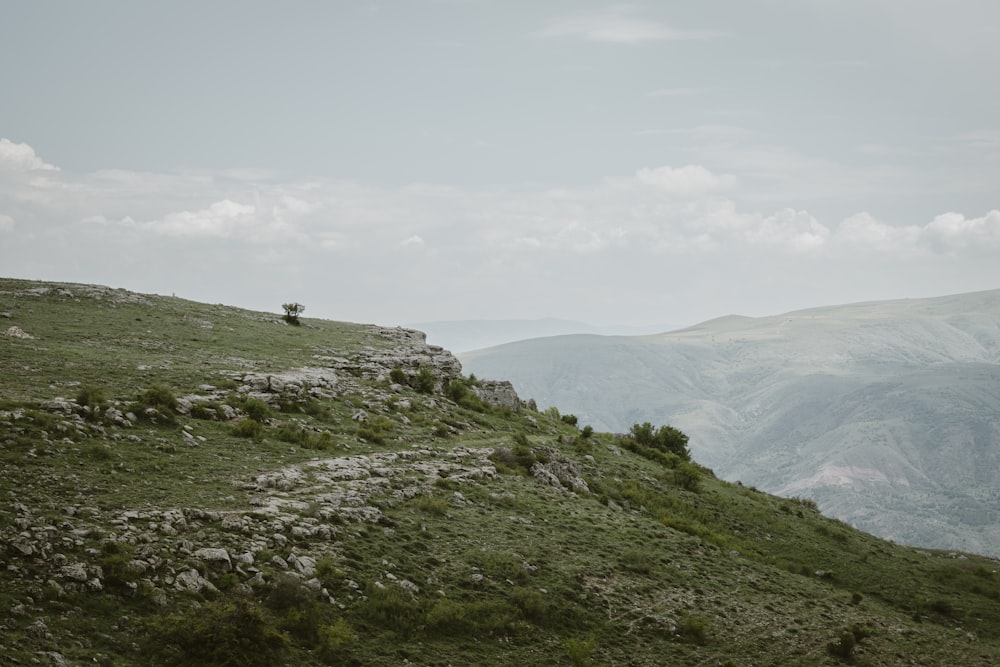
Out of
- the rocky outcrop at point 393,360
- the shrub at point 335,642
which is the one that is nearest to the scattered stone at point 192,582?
the shrub at point 335,642

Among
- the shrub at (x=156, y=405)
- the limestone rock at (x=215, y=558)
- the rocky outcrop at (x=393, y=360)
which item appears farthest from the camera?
the rocky outcrop at (x=393, y=360)

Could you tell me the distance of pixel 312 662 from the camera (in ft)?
53.2

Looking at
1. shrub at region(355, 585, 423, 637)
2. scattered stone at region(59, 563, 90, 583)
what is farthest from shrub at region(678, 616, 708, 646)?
scattered stone at region(59, 563, 90, 583)

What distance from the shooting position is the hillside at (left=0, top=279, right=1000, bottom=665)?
52.6ft

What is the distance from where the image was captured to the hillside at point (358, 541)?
16031 millimetres

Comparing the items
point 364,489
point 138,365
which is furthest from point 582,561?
point 138,365

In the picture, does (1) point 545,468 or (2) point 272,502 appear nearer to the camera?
(2) point 272,502

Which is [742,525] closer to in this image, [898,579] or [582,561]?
[898,579]

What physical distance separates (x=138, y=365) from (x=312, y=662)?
2075cm

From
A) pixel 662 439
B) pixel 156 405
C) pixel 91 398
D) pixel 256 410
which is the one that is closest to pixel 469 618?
pixel 256 410

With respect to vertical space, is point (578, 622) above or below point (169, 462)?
below

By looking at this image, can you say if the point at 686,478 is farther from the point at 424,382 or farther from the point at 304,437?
the point at 304,437

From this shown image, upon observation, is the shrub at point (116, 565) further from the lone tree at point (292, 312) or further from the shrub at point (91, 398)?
the lone tree at point (292, 312)

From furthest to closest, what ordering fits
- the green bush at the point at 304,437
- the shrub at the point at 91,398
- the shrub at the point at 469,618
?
the green bush at the point at 304,437 → the shrub at the point at 91,398 → the shrub at the point at 469,618
